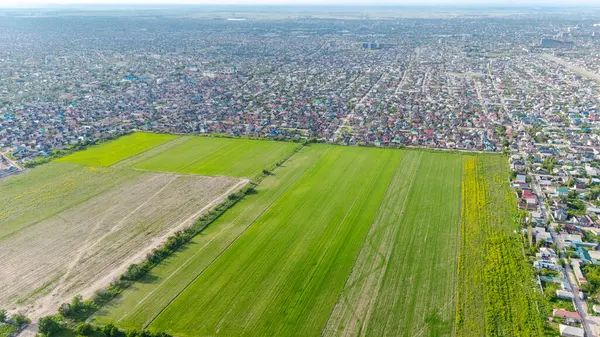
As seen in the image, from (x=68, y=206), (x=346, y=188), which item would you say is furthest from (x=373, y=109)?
(x=68, y=206)

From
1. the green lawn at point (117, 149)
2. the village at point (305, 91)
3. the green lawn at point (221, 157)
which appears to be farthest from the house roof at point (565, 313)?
the green lawn at point (117, 149)

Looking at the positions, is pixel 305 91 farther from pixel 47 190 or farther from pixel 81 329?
pixel 81 329

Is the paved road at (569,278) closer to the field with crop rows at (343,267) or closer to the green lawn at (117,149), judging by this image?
the field with crop rows at (343,267)

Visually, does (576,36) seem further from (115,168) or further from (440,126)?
(115,168)

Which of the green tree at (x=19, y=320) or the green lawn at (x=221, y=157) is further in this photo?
the green lawn at (x=221, y=157)

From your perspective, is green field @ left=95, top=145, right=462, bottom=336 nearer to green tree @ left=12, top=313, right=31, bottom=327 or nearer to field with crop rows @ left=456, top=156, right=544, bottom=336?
field with crop rows @ left=456, top=156, right=544, bottom=336
